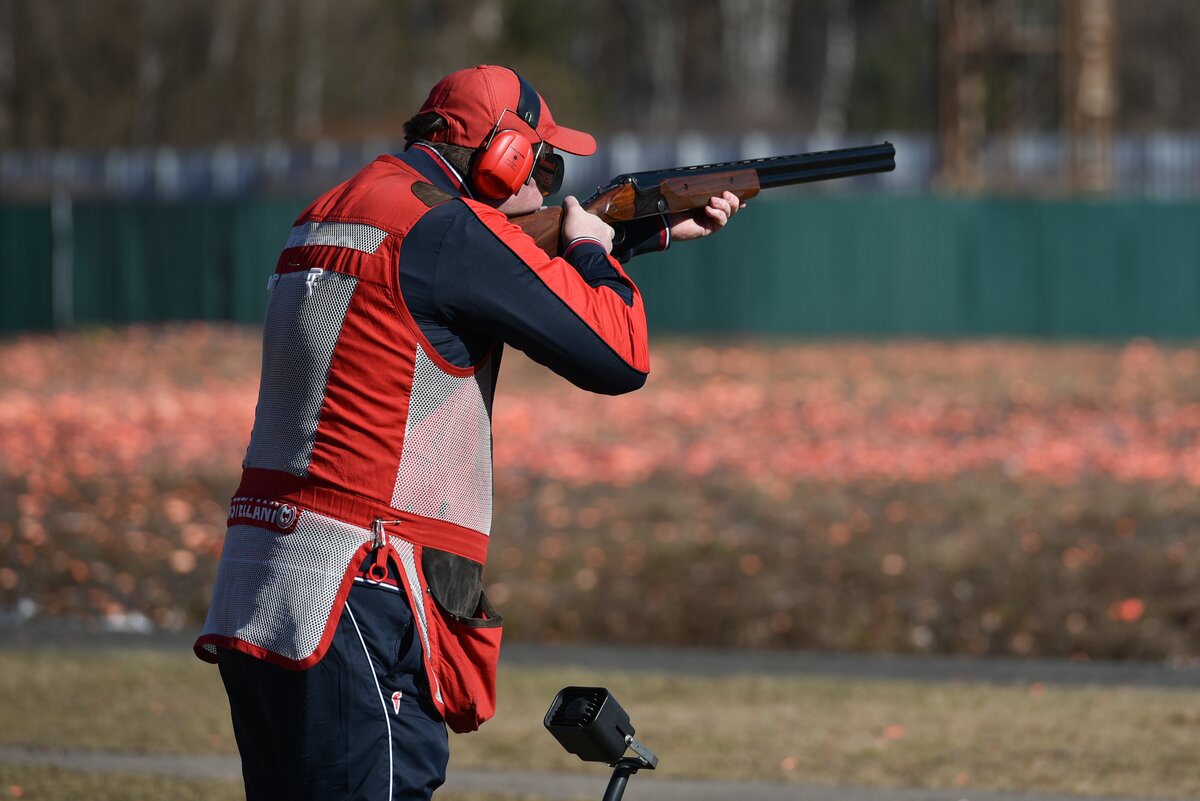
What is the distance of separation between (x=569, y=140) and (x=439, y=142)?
35cm

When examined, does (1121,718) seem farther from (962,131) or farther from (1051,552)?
(962,131)

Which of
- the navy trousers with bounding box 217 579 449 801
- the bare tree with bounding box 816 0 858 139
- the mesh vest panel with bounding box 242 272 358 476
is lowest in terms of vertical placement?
the navy trousers with bounding box 217 579 449 801

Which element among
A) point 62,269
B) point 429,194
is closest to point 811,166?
point 429,194

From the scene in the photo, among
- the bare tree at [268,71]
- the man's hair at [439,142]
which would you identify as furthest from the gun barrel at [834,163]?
the bare tree at [268,71]

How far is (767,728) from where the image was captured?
7582 millimetres

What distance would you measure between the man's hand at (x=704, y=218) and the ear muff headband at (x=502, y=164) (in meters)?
0.69

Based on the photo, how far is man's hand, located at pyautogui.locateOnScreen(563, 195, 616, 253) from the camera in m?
3.78

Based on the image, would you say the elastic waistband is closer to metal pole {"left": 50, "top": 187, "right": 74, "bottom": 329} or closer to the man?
the man

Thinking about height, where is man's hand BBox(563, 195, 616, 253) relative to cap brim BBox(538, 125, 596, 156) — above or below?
below

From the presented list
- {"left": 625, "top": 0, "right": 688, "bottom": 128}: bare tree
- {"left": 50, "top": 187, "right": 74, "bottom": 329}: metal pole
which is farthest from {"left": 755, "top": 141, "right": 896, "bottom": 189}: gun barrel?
{"left": 625, "top": 0, "right": 688, "bottom": 128}: bare tree

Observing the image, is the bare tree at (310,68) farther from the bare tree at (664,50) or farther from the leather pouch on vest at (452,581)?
the leather pouch on vest at (452,581)

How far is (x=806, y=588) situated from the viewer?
9.88 metres

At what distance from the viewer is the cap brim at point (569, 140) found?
3.83 m

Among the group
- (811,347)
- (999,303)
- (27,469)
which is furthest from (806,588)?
(999,303)
